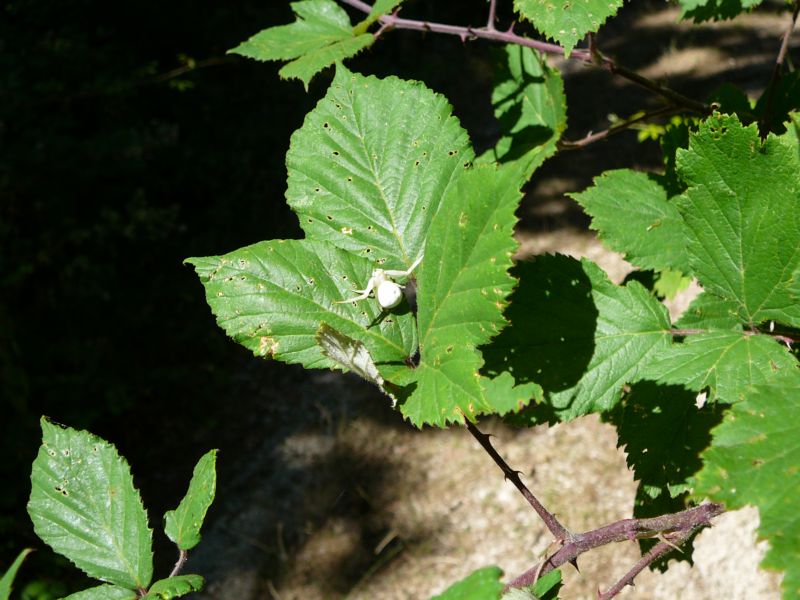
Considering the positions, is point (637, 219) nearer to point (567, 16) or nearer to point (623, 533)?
point (567, 16)

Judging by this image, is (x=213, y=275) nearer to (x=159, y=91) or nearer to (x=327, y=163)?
(x=327, y=163)

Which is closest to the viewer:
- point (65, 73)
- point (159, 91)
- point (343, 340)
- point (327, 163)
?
point (343, 340)

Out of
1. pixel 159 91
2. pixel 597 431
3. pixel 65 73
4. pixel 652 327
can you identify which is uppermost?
pixel 652 327

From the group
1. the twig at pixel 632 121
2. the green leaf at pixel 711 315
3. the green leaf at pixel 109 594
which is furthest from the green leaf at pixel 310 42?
the green leaf at pixel 109 594

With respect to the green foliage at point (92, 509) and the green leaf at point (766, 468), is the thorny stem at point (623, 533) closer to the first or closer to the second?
the green leaf at point (766, 468)

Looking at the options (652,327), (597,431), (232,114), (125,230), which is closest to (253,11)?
(232,114)

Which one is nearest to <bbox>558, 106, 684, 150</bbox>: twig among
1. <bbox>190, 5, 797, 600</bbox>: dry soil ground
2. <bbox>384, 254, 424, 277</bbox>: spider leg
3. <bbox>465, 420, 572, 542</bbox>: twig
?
<bbox>384, 254, 424, 277</bbox>: spider leg
